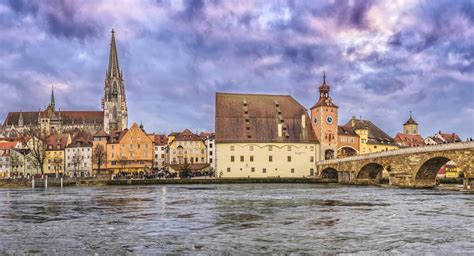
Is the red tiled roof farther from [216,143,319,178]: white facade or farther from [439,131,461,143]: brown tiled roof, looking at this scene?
[439,131,461,143]: brown tiled roof

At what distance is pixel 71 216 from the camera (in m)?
27.9

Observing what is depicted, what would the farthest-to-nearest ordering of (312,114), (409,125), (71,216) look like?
(409,125)
(312,114)
(71,216)

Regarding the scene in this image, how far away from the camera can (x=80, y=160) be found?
409 ft

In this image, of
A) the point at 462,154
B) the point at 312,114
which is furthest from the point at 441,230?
the point at 312,114

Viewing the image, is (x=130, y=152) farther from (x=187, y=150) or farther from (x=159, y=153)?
(x=187, y=150)

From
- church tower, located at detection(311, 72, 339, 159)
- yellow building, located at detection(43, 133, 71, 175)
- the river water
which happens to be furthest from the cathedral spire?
the river water

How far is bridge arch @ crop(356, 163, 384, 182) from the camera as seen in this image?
73.7 metres

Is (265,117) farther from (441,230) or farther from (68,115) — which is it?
(68,115)

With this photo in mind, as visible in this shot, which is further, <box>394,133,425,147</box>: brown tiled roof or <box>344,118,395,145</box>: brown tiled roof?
<box>394,133,425,147</box>: brown tiled roof

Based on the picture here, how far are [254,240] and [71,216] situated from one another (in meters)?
12.4

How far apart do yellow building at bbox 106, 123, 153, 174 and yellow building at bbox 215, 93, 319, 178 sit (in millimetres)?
31255

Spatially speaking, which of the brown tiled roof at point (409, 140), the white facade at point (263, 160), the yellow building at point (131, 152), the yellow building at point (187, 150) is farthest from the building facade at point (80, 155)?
the brown tiled roof at point (409, 140)

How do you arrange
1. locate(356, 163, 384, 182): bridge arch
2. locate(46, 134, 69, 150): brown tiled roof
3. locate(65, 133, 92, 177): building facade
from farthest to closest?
1. locate(46, 134, 69, 150): brown tiled roof
2. locate(65, 133, 92, 177): building facade
3. locate(356, 163, 384, 182): bridge arch

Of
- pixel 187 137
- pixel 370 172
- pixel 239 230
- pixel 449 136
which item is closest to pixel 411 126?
pixel 449 136
